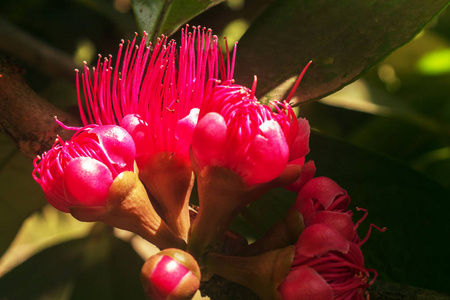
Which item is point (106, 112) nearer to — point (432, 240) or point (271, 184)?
point (271, 184)

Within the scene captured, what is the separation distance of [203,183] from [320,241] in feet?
0.63

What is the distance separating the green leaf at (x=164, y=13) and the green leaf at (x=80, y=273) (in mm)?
631

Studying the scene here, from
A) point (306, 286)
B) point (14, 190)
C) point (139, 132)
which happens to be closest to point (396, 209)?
point (306, 286)

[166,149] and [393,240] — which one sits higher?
[166,149]

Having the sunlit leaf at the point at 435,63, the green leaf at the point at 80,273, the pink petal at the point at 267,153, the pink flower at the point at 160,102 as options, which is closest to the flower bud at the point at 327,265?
the pink petal at the point at 267,153

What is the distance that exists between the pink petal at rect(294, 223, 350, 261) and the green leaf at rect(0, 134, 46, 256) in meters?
0.89

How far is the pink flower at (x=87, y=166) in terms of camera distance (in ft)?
2.36

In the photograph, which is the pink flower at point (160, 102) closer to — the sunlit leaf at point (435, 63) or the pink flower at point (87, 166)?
the pink flower at point (87, 166)

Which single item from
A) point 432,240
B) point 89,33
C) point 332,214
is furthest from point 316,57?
point 89,33

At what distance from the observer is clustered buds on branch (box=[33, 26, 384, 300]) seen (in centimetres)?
70

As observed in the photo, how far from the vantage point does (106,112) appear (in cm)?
88

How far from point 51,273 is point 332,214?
32.3 inches

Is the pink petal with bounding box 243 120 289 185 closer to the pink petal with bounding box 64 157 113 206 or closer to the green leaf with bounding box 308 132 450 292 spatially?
the pink petal with bounding box 64 157 113 206

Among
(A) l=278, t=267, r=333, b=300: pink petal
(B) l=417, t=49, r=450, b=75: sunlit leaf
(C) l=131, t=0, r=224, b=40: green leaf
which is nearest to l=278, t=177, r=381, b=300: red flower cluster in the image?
(A) l=278, t=267, r=333, b=300: pink petal
